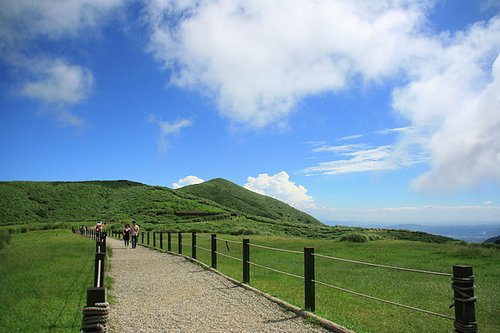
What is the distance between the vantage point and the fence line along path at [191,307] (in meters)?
7.07

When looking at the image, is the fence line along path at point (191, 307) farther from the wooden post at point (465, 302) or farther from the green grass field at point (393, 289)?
the wooden post at point (465, 302)

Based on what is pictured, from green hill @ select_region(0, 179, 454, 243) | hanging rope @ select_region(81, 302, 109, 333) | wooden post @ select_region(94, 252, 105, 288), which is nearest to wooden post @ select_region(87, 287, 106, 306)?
hanging rope @ select_region(81, 302, 109, 333)

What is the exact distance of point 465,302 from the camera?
16.4ft

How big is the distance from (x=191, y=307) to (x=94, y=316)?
479 cm

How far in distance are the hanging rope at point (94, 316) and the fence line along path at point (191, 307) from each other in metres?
2.89

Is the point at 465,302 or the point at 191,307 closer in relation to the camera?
the point at 465,302

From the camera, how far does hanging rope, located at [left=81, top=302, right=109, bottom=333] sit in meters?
4.07

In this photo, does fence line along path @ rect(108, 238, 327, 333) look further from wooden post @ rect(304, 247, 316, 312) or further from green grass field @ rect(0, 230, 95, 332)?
green grass field @ rect(0, 230, 95, 332)

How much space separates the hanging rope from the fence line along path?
2894 millimetres

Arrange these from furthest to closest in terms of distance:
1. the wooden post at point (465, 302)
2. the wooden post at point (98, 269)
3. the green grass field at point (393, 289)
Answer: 1. the green grass field at point (393, 289)
2. the wooden post at point (98, 269)
3. the wooden post at point (465, 302)

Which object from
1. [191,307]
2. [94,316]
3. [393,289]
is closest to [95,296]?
[94,316]

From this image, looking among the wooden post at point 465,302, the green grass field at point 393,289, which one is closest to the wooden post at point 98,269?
the green grass field at point 393,289

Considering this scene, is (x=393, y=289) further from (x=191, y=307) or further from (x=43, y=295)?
(x=43, y=295)

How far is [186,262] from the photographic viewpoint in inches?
687
